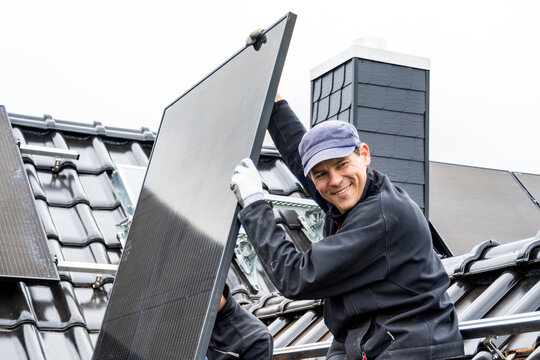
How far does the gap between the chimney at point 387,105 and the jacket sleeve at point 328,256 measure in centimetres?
527

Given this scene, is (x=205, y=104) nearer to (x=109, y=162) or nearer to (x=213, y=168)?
(x=213, y=168)

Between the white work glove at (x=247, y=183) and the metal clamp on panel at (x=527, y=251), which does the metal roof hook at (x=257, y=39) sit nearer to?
the white work glove at (x=247, y=183)

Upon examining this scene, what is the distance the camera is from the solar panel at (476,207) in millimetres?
8305

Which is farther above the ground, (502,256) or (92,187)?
(92,187)

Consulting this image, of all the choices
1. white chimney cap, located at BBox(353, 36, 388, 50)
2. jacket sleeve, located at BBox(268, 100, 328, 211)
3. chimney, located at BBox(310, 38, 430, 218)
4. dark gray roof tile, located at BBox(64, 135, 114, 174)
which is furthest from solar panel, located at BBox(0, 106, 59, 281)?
white chimney cap, located at BBox(353, 36, 388, 50)

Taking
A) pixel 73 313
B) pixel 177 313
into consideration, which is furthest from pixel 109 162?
pixel 177 313

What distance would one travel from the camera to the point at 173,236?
309 cm

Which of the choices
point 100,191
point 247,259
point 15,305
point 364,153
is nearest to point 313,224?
point 247,259

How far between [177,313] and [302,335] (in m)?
2.18

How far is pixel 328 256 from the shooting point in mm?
2576

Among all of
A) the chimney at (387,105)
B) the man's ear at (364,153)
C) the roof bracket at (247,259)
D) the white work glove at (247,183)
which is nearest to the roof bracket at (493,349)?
the man's ear at (364,153)

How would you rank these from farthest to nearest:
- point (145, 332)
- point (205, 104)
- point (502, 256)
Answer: point (502, 256) < point (205, 104) < point (145, 332)

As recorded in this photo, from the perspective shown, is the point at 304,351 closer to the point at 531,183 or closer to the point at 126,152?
the point at 126,152

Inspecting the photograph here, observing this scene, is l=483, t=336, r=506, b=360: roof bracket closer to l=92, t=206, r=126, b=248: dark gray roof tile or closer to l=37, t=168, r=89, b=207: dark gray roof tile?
l=92, t=206, r=126, b=248: dark gray roof tile
